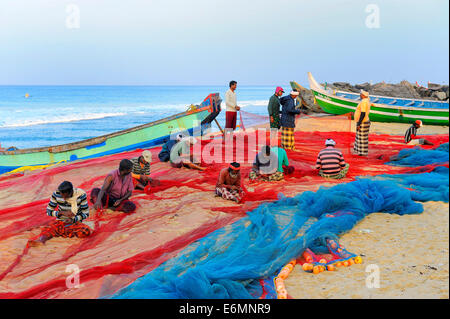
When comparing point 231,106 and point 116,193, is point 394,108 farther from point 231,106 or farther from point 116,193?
point 116,193

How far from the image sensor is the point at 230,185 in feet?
20.1

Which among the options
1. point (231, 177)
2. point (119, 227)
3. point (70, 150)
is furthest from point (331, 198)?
point (70, 150)

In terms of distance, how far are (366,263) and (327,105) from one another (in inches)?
591

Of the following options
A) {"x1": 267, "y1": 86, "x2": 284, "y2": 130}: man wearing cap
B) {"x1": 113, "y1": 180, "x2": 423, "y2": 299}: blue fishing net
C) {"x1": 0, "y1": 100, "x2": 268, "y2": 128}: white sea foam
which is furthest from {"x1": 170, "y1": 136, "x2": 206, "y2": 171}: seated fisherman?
{"x1": 0, "y1": 100, "x2": 268, "y2": 128}: white sea foam

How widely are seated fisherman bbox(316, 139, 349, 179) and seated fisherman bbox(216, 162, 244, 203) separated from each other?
6.35 ft

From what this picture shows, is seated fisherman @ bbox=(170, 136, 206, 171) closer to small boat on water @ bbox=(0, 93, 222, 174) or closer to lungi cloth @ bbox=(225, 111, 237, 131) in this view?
lungi cloth @ bbox=(225, 111, 237, 131)

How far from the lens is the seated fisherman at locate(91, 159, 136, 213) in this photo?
217 inches

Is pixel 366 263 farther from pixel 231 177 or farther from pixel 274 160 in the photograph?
pixel 274 160

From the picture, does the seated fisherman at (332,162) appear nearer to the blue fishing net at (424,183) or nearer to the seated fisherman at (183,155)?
the blue fishing net at (424,183)

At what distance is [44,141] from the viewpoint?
24.6 m

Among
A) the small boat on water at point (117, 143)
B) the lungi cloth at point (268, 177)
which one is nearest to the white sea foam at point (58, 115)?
the small boat on water at point (117, 143)

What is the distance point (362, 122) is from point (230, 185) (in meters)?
4.25

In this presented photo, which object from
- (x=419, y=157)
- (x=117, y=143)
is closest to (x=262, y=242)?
(x=419, y=157)

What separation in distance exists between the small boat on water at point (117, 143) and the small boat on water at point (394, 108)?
688cm
